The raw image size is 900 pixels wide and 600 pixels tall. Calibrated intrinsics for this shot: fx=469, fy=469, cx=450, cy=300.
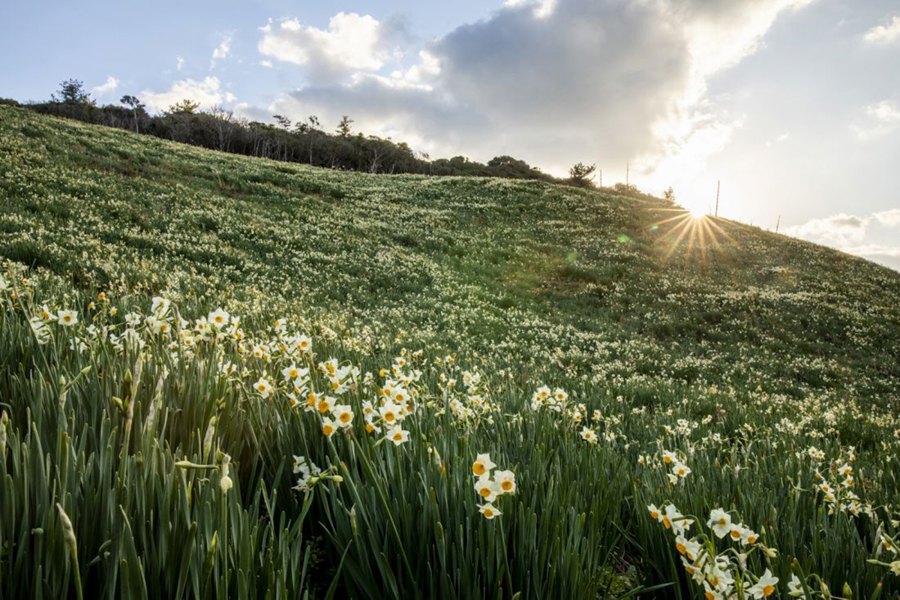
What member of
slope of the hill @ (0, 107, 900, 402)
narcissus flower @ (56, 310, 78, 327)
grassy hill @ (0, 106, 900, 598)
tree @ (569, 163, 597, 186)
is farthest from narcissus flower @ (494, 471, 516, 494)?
tree @ (569, 163, 597, 186)

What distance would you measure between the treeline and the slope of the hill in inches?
1832

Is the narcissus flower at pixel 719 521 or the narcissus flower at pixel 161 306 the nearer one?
the narcissus flower at pixel 719 521

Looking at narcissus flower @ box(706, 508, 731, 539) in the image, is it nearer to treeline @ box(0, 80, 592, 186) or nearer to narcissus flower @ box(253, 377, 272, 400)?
narcissus flower @ box(253, 377, 272, 400)

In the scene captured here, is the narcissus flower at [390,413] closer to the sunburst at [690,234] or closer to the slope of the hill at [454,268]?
the slope of the hill at [454,268]

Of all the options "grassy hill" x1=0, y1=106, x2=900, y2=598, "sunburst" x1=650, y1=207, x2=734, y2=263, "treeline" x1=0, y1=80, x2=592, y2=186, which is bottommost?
"grassy hill" x1=0, y1=106, x2=900, y2=598

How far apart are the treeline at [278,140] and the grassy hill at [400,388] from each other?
46.7 meters

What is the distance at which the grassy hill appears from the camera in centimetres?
118

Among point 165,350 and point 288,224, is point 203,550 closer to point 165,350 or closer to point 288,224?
point 165,350

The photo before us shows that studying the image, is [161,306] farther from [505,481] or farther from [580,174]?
[580,174]

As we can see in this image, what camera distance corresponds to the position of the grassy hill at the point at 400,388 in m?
1.18

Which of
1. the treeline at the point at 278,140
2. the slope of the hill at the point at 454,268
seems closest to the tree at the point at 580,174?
the treeline at the point at 278,140

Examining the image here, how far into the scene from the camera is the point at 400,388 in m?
2.03

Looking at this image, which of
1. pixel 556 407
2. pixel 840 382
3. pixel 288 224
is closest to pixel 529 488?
pixel 556 407

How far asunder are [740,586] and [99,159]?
24.7 m
